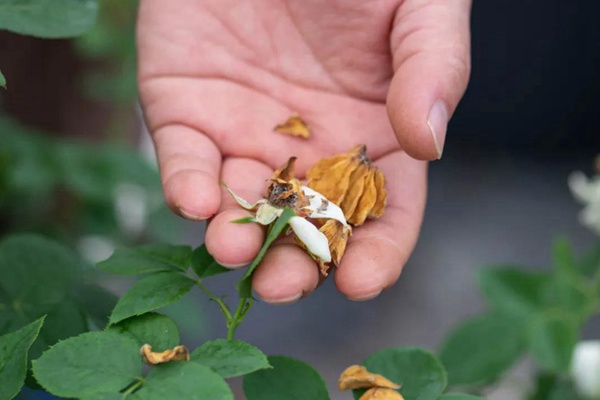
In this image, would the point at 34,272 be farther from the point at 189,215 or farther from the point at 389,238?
the point at 389,238

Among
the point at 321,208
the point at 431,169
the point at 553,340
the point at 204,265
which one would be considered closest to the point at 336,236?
the point at 321,208

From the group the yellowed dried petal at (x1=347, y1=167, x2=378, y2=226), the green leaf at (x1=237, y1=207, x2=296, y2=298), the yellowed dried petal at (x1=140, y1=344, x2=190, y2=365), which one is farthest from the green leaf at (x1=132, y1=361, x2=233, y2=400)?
the yellowed dried petal at (x1=347, y1=167, x2=378, y2=226)

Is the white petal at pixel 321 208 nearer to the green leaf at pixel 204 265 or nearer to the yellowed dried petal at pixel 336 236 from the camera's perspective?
the yellowed dried petal at pixel 336 236

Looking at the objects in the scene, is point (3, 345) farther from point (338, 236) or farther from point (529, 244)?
point (529, 244)

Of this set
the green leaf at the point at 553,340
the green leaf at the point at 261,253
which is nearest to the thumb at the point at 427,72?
the green leaf at the point at 261,253

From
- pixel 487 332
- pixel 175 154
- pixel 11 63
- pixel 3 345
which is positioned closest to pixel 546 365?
pixel 487 332

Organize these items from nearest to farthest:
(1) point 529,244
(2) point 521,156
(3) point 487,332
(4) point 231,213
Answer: (4) point 231,213 < (3) point 487,332 < (1) point 529,244 < (2) point 521,156
